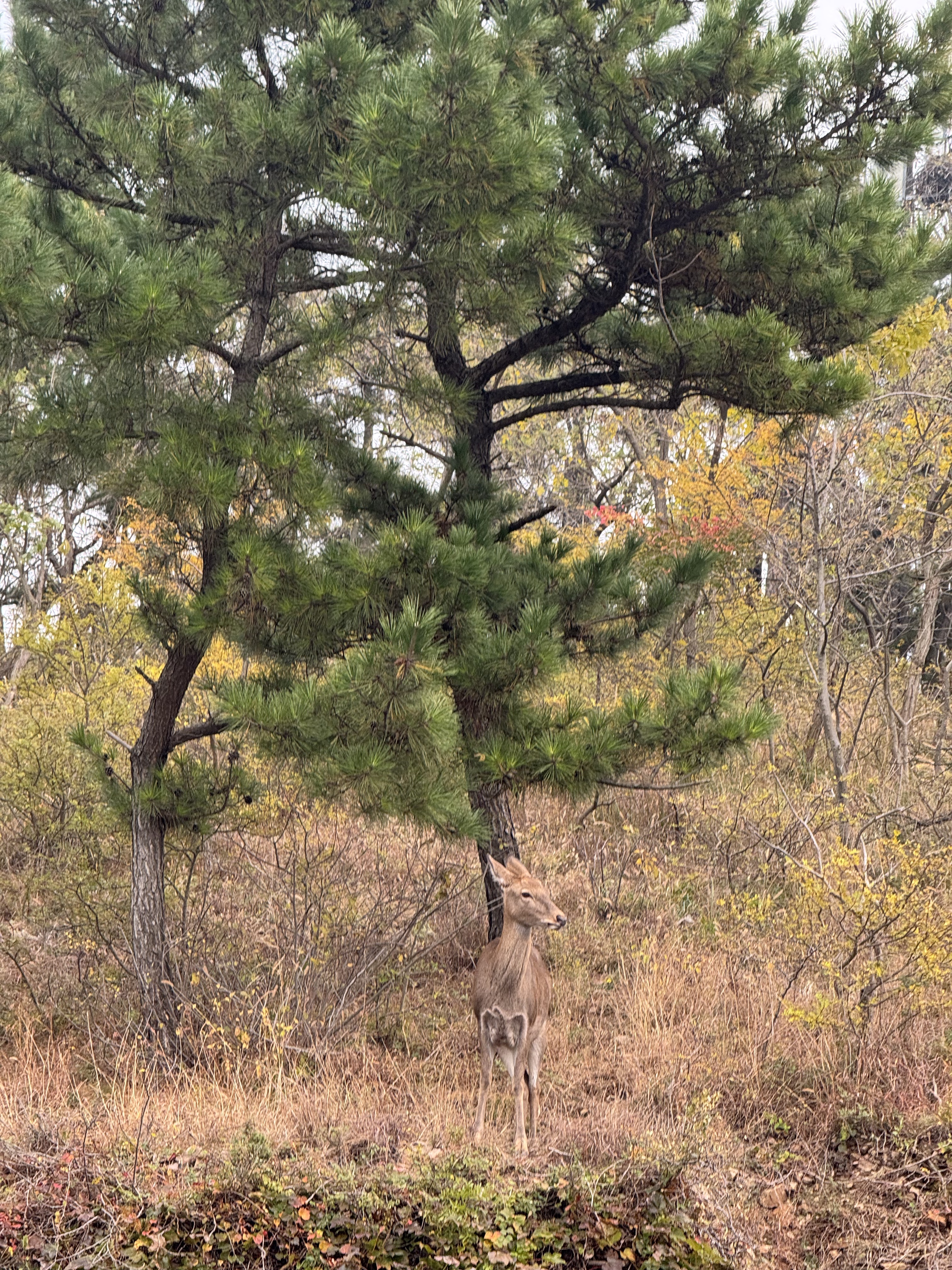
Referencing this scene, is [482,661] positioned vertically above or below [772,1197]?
above

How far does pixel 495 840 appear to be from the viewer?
7.72 metres

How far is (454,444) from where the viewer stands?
7652mm

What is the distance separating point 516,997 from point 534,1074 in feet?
1.50

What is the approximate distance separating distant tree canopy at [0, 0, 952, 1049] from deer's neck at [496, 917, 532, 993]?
0.62 meters

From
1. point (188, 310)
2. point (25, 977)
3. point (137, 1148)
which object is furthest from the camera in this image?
A: point (25, 977)

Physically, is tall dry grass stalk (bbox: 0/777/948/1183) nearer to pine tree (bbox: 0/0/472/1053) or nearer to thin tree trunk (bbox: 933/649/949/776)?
pine tree (bbox: 0/0/472/1053)

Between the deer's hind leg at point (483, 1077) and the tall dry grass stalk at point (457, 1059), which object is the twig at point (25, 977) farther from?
the deer's hind leg at point (483, 1077)

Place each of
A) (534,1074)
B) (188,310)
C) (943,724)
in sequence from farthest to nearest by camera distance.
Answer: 1. (943,724)
2. (534,1074)
3. (188,310)

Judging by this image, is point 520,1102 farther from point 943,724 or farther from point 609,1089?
point 943,724

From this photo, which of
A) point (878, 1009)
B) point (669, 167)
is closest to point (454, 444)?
point (669, 167)

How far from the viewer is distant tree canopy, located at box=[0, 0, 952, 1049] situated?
579 cm

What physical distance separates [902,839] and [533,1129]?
5410mm

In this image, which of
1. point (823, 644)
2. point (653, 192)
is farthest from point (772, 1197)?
point (653, 192)

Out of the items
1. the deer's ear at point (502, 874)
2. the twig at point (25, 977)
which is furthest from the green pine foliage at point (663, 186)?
the twig at point (25, 977)
